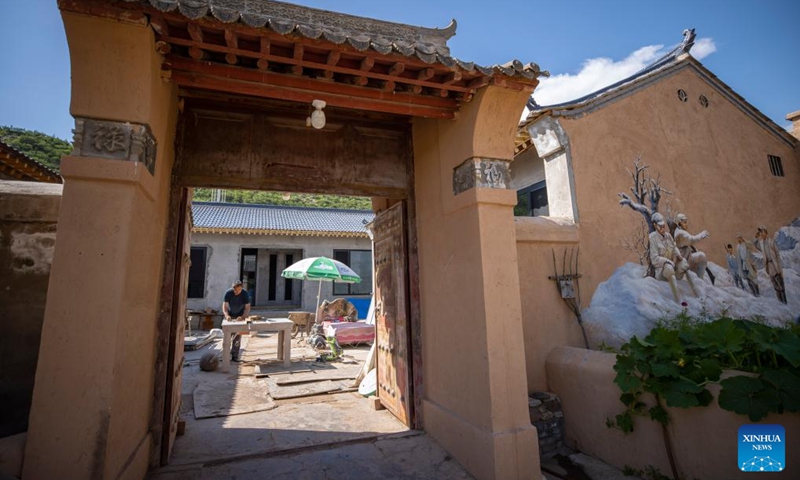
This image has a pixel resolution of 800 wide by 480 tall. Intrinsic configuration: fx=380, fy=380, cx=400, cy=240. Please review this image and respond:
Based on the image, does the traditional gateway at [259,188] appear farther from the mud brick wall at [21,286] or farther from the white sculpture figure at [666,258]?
the white sculpture figure at [666,258]

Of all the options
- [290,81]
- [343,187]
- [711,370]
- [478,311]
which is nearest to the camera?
[711,370]

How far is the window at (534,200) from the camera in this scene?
7180mm

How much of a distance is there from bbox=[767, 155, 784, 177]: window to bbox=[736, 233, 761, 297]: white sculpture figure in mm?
1964

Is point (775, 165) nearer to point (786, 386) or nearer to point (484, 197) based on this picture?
point (786, 386)

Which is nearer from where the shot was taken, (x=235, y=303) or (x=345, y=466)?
(x=345, y=466)

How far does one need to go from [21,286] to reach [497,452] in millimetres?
4346

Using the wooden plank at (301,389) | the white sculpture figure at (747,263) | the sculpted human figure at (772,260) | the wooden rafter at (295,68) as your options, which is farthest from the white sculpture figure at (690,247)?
the wooden plank at (301,389)

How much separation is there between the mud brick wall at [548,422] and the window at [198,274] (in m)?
14.4

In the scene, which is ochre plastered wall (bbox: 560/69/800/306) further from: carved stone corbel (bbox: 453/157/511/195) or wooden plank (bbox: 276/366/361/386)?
wooden plank (bbox: 276/366/361/386)

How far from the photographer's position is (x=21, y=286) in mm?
3324

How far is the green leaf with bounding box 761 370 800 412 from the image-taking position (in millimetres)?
2586

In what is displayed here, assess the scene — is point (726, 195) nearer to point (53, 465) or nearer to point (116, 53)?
point (116, 53)

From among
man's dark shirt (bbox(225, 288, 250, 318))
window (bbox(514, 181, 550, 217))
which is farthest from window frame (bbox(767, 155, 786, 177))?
man's dark shirt (bbox(225, 288, 250, 318))

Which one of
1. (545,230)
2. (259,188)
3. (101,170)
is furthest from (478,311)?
(101,170)
